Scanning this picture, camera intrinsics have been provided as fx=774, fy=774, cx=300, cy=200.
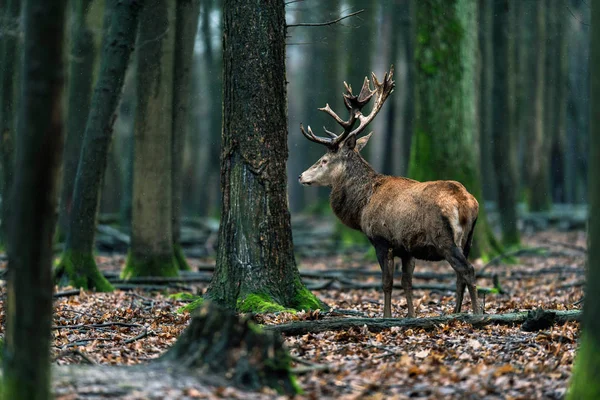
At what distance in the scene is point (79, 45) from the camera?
17.4m

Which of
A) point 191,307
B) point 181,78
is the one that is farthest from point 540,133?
point 191,307

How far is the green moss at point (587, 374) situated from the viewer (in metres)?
4.89

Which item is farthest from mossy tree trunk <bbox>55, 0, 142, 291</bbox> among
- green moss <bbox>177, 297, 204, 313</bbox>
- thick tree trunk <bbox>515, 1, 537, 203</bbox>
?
thick tree trunk <bbox>515, 1, 537, 203</bbox>

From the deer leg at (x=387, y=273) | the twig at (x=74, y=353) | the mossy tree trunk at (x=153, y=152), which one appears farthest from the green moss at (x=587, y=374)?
the mossy tree trunk at (x=153, y=152)

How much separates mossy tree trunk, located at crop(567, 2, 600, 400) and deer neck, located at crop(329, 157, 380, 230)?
4.80 meters

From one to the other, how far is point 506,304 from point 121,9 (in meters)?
7.02

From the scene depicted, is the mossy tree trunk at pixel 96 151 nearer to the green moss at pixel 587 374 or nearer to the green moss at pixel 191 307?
the green moss at pixel 191 307

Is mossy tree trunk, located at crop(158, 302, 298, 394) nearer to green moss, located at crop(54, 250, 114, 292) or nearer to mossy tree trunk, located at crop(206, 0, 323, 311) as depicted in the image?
mossy tree trunk, located at crop(206, 0, 323, 311)

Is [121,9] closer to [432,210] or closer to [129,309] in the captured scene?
[129,309]

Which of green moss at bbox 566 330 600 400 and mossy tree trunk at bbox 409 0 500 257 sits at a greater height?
mossy tree trunk at bbox 409 0 500 257

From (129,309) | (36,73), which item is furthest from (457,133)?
(36,73)

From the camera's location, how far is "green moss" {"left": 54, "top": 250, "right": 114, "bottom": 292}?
12.0m

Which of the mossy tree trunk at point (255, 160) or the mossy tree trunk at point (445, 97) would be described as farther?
the mossy tree trunk at point (445, 97)

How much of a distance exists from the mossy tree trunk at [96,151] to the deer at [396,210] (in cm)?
343
